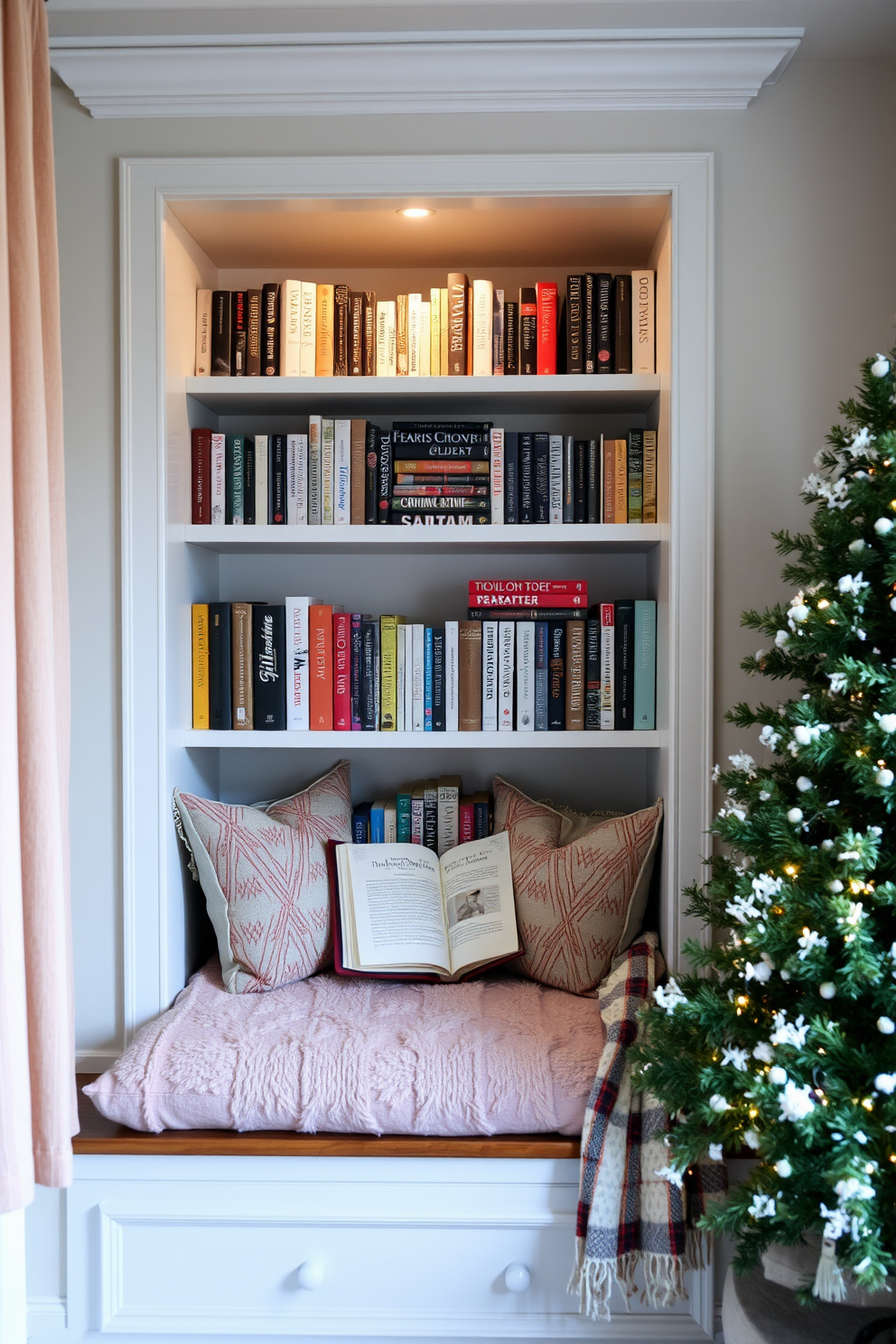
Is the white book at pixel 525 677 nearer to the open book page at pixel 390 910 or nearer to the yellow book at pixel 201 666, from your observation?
the open book page at pixel 390 910

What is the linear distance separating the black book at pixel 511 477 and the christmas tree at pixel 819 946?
0.68 m

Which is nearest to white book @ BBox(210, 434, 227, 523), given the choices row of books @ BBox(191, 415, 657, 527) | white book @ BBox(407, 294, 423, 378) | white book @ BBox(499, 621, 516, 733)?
row of books @ BBox(191, 415, 657, 527)

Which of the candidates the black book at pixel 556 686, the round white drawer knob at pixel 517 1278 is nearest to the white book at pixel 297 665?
the black book at pixel 556 686

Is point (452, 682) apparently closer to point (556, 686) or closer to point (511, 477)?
point (556, 686)

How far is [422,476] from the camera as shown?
2.02m

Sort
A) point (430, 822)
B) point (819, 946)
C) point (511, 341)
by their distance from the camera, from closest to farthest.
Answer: point (819, 946) → point (511, 341) → point (430, 822)

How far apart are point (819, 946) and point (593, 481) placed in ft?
3.73

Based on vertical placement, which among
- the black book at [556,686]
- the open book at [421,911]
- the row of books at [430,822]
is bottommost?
the open book at [421,911]

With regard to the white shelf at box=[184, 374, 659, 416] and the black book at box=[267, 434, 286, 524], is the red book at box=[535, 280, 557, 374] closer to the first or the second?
the white shelf at box=[184, 374, 659, 416]

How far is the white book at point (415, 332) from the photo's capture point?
201 cm

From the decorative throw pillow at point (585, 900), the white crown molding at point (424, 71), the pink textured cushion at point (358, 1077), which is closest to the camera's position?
the pink textured cushion at point (358, 1077)

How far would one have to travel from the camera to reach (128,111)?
181cm

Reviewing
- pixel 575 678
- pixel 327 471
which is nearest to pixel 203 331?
pixel 327 471

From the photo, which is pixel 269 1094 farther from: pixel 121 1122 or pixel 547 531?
pixel 547 531
